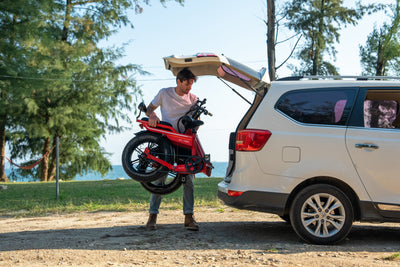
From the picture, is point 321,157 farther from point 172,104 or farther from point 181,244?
point 172,104

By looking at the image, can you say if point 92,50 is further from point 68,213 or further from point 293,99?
point 293,99

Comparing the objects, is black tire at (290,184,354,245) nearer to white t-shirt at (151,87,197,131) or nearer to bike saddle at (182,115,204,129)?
bike saddle at (182,115,204,129)

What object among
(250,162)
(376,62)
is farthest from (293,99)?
(376,62)

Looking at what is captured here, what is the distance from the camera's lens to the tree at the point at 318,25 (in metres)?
19.9

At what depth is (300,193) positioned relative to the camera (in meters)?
5.65

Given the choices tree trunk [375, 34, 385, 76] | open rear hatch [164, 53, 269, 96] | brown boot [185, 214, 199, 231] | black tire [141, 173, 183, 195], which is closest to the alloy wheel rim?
open rear hatch [164, 53, 269, 96]

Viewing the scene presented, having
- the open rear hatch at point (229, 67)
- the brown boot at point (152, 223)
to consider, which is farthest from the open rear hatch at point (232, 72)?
the brown boot at point (152, 223)

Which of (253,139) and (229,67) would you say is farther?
(229,67)

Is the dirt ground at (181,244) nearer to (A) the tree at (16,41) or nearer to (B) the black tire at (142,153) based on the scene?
(B) the black tire at (142,153)

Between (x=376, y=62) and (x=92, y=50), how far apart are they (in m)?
15.9

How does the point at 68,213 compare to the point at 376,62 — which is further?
the point at 376,62

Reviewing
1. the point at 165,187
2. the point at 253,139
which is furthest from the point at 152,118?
the point at 253,139

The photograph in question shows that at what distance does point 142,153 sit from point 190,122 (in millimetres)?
748

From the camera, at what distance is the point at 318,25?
21.3 m
